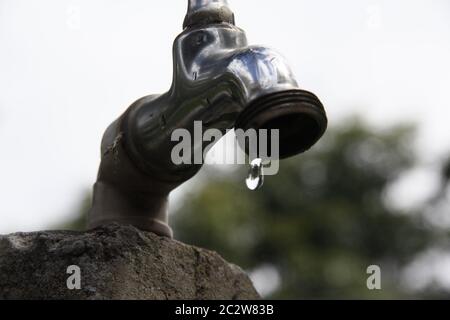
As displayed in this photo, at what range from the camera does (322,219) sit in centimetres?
1739

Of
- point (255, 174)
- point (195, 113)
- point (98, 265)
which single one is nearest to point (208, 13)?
point (195, 113)

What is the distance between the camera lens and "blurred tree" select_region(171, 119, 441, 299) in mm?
15141

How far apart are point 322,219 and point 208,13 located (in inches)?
617

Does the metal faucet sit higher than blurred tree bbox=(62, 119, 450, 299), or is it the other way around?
blurred tree bbox=(62, 119, 450, 299)

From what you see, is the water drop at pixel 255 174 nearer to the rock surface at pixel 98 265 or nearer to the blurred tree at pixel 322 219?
the rock surface at pixel 98 265

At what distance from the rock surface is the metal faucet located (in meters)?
0.16

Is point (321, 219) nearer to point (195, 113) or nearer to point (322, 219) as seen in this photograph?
point (322, 219)

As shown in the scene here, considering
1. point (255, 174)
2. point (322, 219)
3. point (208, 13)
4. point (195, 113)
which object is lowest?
point (255, 174)

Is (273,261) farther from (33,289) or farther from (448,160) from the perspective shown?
(33,289)

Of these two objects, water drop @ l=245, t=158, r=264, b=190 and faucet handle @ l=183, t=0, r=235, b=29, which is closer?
water drop @ l=245, t=158, r=264, b=190

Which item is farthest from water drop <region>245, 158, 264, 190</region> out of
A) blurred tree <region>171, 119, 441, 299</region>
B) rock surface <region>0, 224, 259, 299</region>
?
blurred tree <region>171, 119, 441, 299</region>

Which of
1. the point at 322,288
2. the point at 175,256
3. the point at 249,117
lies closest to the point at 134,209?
the point at 175,256

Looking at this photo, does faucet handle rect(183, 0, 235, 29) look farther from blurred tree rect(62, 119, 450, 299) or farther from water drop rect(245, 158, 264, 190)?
blurred tree rect(62, 119, 450, 299)

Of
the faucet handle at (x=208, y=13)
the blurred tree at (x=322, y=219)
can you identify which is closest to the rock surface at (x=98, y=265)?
the faucet handle at (x=208, y=13)
